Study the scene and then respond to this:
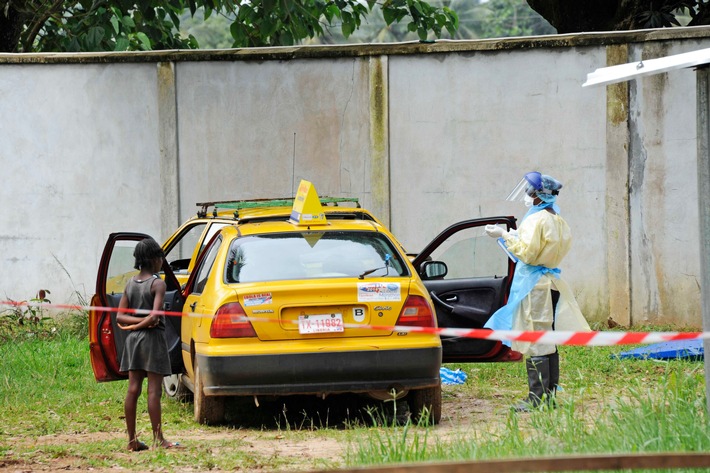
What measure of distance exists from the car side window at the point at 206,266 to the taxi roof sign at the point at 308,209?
67 centimetres

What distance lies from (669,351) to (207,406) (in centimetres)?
453

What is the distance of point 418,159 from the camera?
501 inches

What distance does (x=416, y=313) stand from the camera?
748 cm

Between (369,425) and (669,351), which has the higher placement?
(669,351)

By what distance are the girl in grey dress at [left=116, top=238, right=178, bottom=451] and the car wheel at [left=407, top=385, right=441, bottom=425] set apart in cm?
180

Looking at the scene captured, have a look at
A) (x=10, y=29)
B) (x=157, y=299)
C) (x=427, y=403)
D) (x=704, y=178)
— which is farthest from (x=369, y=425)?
(x=10, y=29)

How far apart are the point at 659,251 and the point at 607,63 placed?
2.19m

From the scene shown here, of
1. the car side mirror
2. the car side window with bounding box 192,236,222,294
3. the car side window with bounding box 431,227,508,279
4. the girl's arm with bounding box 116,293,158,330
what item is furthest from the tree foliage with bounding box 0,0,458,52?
the girl's arm with bounding box 116,293,158,330

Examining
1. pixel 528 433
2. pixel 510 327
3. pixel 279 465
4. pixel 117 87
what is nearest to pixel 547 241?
pixel 510 327

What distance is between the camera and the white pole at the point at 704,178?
20.4 feet

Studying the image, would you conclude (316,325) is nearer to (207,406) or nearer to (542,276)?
(207,406)

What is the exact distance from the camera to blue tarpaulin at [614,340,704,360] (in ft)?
31.5

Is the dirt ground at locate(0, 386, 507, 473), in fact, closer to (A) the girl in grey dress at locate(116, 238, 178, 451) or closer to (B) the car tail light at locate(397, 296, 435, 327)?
(A) the girl in grey dress at locate(116, 238, 178, 451)

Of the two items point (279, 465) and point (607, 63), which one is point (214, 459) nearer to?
point (279, 465)
